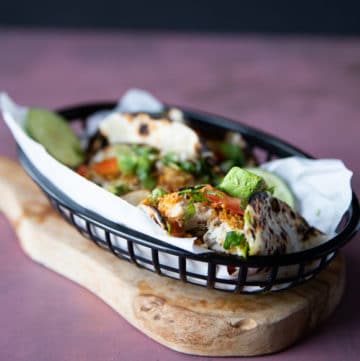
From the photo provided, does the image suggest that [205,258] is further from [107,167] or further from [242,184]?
[107,167]

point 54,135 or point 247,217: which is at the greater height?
point 247,217

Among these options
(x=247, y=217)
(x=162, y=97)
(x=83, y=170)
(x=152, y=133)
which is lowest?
(x=162, y=97)

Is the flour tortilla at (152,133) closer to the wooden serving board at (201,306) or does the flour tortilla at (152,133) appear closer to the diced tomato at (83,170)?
the diced tomato at (83,170)

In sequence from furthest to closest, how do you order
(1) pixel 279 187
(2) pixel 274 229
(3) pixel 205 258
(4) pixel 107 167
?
(4) pixel 107 167 < (1) pixel 279 187 < (2) pixel 274 229 < (3) pixel 205 258

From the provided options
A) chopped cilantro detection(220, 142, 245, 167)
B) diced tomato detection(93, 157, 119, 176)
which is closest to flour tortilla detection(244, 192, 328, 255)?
chopped cilantro detection(220, 142, 245, 167)

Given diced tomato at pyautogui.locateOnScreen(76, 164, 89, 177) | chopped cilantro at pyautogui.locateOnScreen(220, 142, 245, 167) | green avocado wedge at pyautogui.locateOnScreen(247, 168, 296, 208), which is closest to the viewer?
green avocado wedge at pyautogui.locateOnScreen(247, 168, 296, 208)

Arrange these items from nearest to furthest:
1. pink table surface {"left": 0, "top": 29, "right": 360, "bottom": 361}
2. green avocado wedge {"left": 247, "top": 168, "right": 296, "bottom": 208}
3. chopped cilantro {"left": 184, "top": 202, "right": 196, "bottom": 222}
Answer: chopped cilantro {"left": 184, "top": 202, "right": 196, "bottom": 222}
pink table surface {"left": 0, "top": 29, "right": 360, "bottom": 361}
green avocado wedge {"left": 247, "top": 168, "right": 296, "bottom": 208}

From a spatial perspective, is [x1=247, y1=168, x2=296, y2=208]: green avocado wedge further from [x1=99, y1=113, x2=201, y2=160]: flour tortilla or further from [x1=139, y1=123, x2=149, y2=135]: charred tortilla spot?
[x1=139, y1=123, x2=149, y2=135]: charred tortilla spot

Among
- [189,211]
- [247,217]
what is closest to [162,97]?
[189,211]
